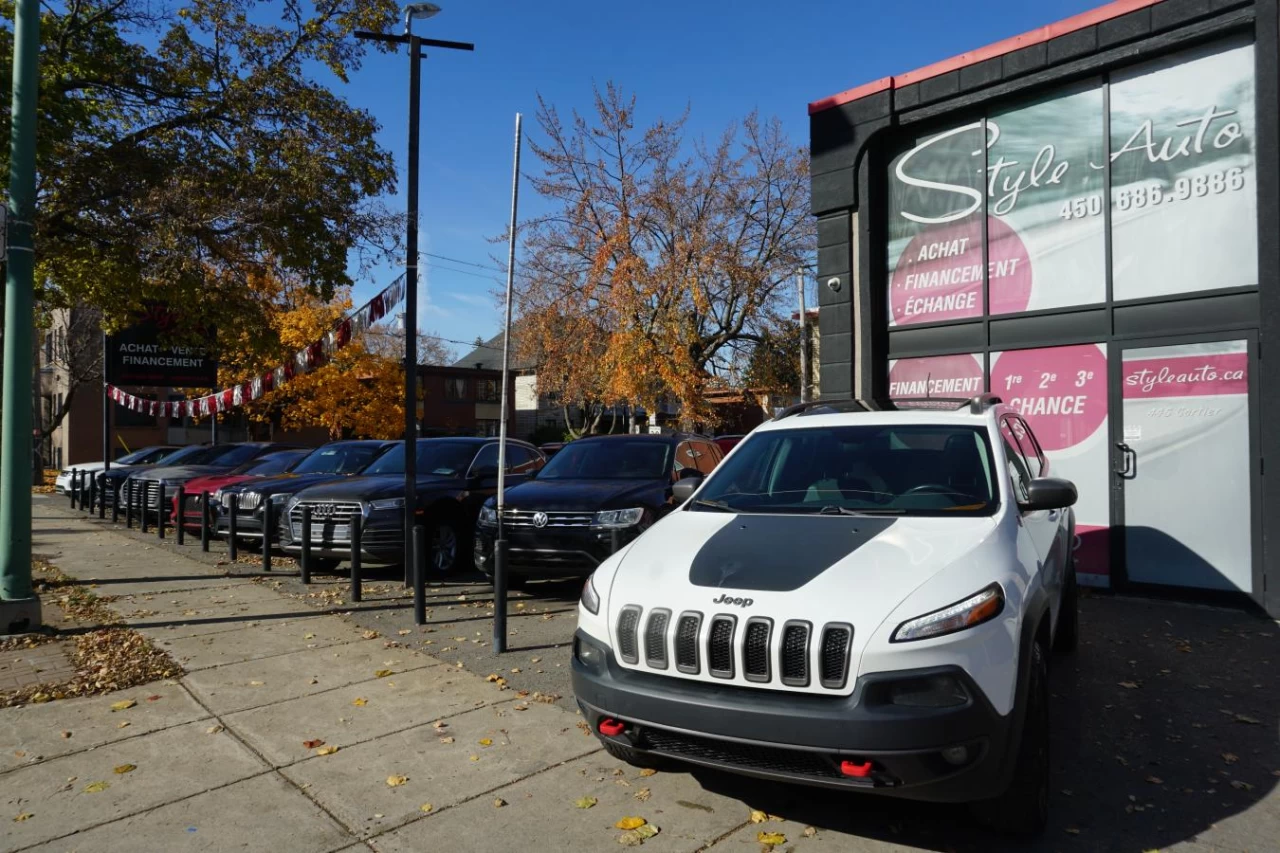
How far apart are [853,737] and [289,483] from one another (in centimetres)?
1020

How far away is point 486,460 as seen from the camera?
1046 centimetres

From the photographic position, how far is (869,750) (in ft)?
9.82

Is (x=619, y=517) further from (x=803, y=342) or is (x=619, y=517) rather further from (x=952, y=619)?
(x=803, y=342)

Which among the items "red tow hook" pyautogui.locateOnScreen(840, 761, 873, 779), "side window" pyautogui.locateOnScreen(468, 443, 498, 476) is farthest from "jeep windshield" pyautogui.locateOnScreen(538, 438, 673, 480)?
"red tow hook" pyautogui.locateOnScreen(840, 761, 873, 779)

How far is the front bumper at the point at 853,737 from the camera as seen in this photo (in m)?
3.00

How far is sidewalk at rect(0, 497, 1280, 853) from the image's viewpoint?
362 centimetres

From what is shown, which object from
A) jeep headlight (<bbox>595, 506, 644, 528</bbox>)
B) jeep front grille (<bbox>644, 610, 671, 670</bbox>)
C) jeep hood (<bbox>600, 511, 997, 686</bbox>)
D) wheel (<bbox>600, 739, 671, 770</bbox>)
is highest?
jeep hood (<bbox>600, 511, 997, 686</bbox>)

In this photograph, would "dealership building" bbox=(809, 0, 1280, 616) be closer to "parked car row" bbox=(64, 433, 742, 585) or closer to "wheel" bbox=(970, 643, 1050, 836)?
"parked car row" bbox=(64, 433, 742, 585)

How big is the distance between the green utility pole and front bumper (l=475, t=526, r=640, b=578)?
368 cm

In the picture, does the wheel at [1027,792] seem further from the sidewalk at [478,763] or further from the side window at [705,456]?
the side window at [705,456]

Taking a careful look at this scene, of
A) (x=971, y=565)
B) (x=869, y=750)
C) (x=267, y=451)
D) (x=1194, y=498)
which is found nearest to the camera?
(x=869, y=750)

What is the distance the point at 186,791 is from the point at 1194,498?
7.94 m

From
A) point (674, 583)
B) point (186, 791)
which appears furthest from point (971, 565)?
point (186, 791)

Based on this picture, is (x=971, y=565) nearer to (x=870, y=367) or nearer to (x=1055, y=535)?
(x=1055, y=535)
